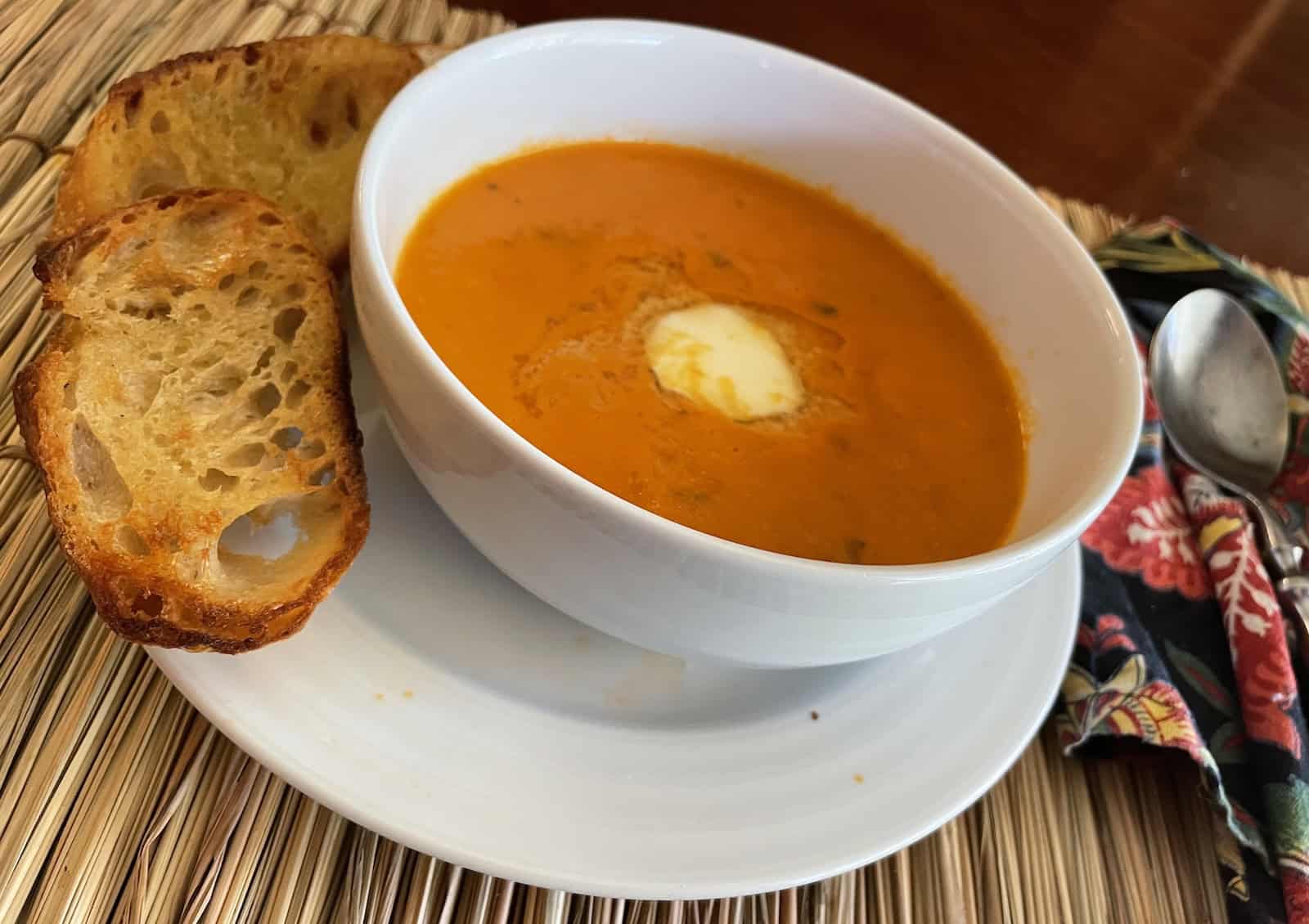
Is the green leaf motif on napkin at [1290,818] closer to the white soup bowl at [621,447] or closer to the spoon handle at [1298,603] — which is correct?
the spoon handle at [1298,603]

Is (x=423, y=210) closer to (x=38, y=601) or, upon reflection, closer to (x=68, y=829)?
(x=38, y=601)

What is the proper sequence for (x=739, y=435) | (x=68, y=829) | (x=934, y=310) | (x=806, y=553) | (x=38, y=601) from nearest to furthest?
(x=68, y=829), (x=38, y=601), (x=806, y=553), (x=739, y=435), (x=934, y=310)

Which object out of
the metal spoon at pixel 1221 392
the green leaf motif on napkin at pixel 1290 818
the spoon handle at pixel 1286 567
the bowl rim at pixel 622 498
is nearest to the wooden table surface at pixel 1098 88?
the metal spoon at pixel 1221 392

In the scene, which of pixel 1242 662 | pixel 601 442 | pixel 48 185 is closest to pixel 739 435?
pixel 601 442

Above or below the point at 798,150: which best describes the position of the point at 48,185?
below

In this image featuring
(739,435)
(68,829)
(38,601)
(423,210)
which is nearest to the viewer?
(68,829)

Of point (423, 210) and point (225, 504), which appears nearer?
point (225, 504)
